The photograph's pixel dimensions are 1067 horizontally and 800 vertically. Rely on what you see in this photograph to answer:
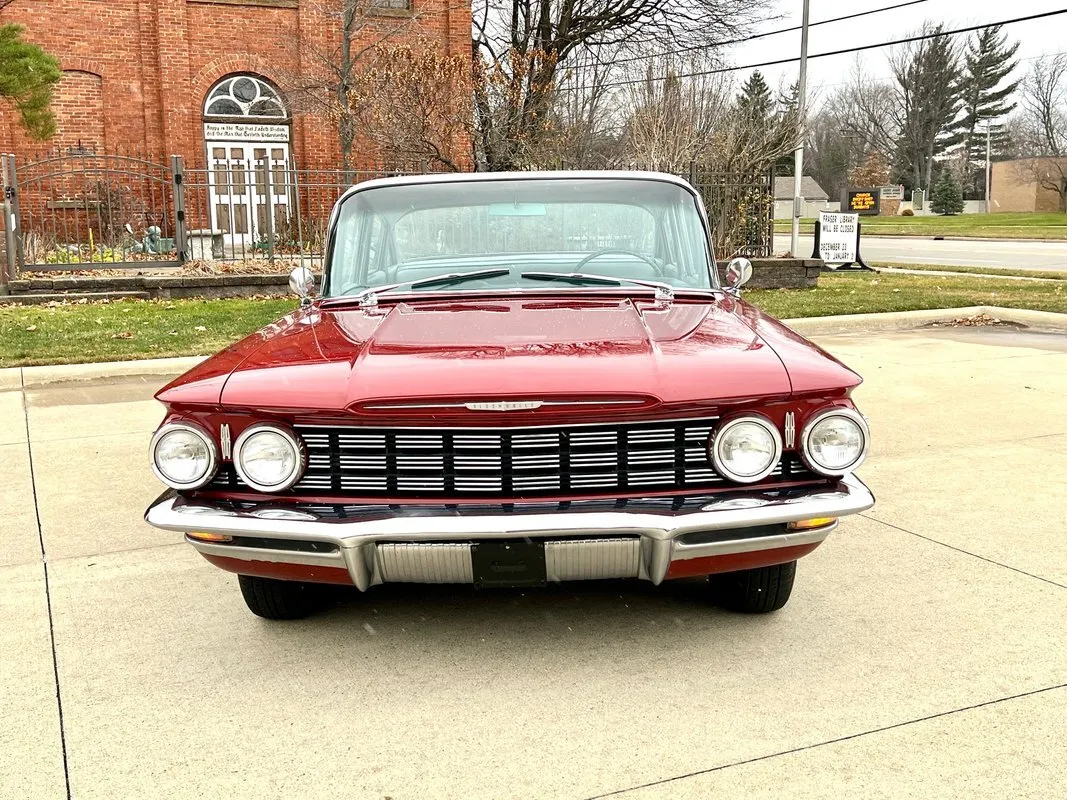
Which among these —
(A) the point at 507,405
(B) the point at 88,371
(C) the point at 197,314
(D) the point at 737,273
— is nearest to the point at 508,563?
(A) the point at 507,405

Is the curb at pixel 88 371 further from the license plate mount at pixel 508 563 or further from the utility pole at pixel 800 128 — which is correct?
the utility pole at pixel 800 128

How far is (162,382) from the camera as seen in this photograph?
26.7ft

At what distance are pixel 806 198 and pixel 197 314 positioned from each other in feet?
236

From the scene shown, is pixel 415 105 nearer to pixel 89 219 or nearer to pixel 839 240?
pixel 89 219

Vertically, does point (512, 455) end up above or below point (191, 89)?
below

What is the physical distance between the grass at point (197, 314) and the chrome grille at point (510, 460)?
6293 millimetres

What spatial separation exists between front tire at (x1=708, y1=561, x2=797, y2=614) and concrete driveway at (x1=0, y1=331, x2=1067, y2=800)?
0.06 metres

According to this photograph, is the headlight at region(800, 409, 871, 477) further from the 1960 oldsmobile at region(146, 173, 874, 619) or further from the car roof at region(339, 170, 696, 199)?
the car roof at region(339, 170, 696, 199)

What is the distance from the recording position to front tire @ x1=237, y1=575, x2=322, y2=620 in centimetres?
333

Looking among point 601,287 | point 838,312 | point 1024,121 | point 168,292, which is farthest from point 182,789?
point 1024,121

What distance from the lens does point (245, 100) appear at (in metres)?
21.8

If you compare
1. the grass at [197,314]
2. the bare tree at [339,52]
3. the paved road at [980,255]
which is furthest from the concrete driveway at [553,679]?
the paved road at [980,255]

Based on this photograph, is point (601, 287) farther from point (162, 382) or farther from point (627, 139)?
point (627, 139)

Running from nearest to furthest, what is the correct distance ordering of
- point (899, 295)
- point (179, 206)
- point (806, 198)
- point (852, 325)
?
point (852, 325) < point (899, 295) < point (179, 206) < point (806, 198)
